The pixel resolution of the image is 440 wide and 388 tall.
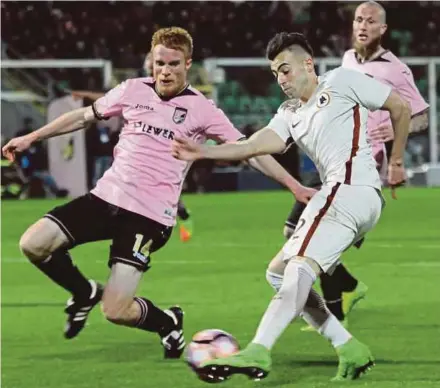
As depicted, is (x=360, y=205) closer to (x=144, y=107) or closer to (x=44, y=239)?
(x=144, y=107)

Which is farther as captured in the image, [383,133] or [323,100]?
[383,133]

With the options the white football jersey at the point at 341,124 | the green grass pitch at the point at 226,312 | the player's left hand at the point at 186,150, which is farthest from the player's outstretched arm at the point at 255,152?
the green grass pitch at the point at 226,312

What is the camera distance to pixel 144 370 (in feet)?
23.6

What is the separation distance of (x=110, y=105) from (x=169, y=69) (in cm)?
48

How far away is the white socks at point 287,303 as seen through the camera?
242 inches

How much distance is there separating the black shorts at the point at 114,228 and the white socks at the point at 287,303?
1370mm

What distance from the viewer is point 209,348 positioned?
6391mm

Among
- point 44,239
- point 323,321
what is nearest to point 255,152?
point 323,321

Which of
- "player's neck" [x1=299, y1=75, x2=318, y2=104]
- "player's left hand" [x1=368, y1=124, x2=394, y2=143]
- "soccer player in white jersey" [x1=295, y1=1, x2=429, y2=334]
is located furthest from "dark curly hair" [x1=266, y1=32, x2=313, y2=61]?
"soccer player in white jersey" [x1=295, y1=1, x2=429, y2=334]

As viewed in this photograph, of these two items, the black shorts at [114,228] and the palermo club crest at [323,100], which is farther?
the black shorts at [114,228]

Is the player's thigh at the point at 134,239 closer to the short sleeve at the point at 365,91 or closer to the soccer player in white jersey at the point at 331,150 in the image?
the soccer player in white jersey at the point at 331,150

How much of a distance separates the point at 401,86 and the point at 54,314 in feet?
9.86

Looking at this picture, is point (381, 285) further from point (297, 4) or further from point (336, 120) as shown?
point (297, 4)

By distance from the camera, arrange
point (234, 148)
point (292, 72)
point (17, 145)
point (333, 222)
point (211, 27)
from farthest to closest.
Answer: point (211, 27), point (17, 145), point (292, 72), point (333, 222), point (234, 148)
